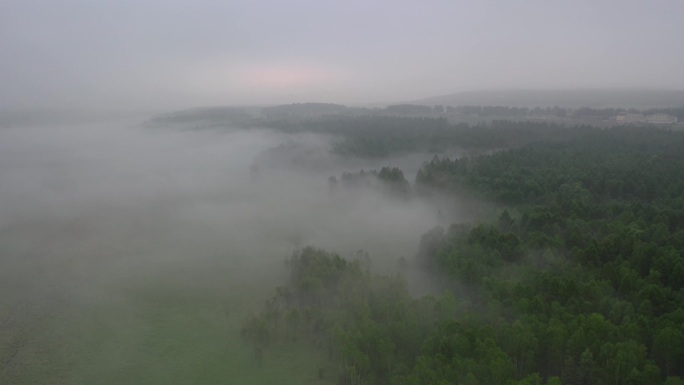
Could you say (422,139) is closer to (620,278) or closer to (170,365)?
(620,278)

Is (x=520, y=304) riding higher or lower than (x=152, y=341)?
higher

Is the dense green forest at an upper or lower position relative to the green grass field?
upper

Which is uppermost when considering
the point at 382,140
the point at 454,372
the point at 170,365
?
the point at 382,140

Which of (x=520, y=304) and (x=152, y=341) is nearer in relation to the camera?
(x=520, y=304)

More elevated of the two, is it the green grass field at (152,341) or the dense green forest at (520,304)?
the dense green forest at (520,304)

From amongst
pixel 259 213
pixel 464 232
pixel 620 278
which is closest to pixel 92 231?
pixel 259 213

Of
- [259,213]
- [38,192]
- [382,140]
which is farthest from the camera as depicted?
[382,140]

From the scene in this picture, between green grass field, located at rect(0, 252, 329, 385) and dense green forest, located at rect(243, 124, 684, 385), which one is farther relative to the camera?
green grass field, located at rect(0, 252, 329, 385)

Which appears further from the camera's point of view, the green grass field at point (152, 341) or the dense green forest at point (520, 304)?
the green grass field at point (152, 341)
